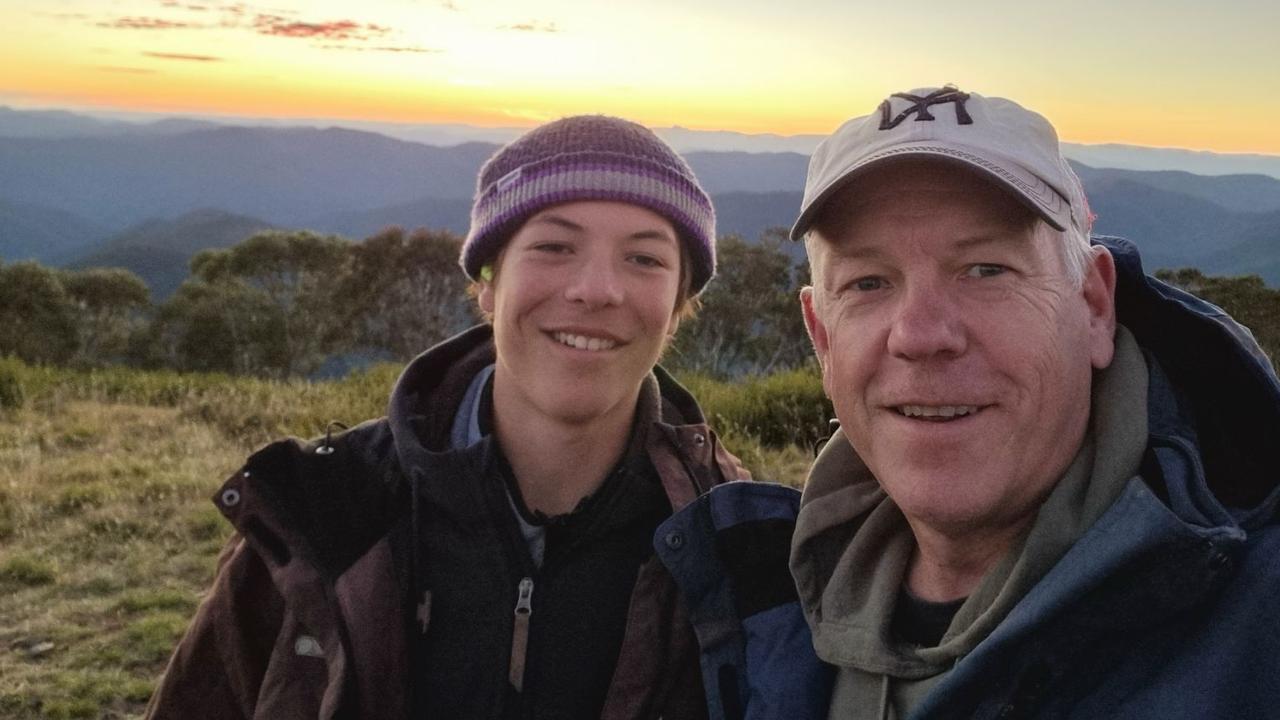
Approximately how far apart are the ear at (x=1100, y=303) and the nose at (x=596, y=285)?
102 centimetres

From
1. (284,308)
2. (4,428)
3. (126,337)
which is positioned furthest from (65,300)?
(4,428)

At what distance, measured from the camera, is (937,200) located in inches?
65.1

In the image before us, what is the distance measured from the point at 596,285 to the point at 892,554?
89 cm

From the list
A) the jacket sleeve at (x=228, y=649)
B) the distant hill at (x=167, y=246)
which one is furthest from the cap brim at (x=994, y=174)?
the distant hill at (x=167, y=246)

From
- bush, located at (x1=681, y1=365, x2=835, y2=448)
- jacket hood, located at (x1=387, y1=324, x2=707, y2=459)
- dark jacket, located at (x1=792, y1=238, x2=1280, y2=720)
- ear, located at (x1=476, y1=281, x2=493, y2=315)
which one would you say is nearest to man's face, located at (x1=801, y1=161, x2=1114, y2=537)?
dark jacket, located at (x1=792, y1=238, x2=1280, y2=720)

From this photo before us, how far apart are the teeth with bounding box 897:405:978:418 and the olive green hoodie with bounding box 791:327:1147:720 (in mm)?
189

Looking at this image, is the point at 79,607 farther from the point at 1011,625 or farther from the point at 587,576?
the point at 1011,625

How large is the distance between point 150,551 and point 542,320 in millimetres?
4821

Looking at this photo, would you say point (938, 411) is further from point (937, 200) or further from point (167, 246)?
point (167, 246)

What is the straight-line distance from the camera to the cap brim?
1.56 meters

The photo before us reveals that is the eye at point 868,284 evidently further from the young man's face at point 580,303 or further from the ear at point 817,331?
the young man's face at point 580,303

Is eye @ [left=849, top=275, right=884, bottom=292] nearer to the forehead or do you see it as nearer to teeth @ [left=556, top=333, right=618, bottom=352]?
the forehead

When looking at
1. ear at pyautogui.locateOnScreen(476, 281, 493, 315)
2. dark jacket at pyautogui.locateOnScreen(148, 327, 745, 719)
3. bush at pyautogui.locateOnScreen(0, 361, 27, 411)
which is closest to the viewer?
dark jacket at pyautogui.locateOnScreen(148, 327, 745, 719)

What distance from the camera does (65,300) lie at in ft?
110
